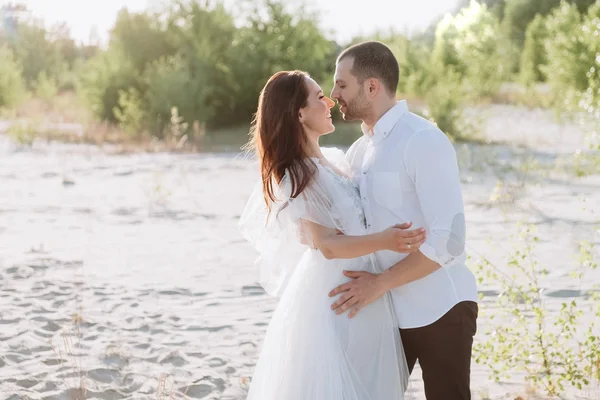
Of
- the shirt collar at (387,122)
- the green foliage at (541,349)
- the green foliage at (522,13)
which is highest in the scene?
the green foliage at (522,13)

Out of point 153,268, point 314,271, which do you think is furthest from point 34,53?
point 314,271

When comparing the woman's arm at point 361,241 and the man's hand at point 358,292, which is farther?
the man's hand at point 358,292

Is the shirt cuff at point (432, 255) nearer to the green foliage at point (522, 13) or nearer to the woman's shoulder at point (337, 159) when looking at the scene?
the woman's shoulder at point (337, 159)

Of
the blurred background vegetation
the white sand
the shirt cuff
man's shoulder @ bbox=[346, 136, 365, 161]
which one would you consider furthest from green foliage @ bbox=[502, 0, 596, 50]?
the shirt cuff

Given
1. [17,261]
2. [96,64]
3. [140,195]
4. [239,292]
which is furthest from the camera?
[96,64]

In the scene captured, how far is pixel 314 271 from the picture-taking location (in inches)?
119

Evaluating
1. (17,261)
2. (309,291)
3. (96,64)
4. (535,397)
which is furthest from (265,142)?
(96,64)

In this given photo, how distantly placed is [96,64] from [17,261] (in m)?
15.8

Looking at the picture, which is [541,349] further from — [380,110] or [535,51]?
[535,51]

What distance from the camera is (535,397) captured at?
4.57m

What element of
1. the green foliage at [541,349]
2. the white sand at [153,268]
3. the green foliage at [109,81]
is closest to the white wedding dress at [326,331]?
the green foliage at [541,349]

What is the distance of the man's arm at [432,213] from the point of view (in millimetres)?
2797

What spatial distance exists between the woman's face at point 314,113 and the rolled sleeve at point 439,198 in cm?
41

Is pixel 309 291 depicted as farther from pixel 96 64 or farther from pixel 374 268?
pixel 96 64
